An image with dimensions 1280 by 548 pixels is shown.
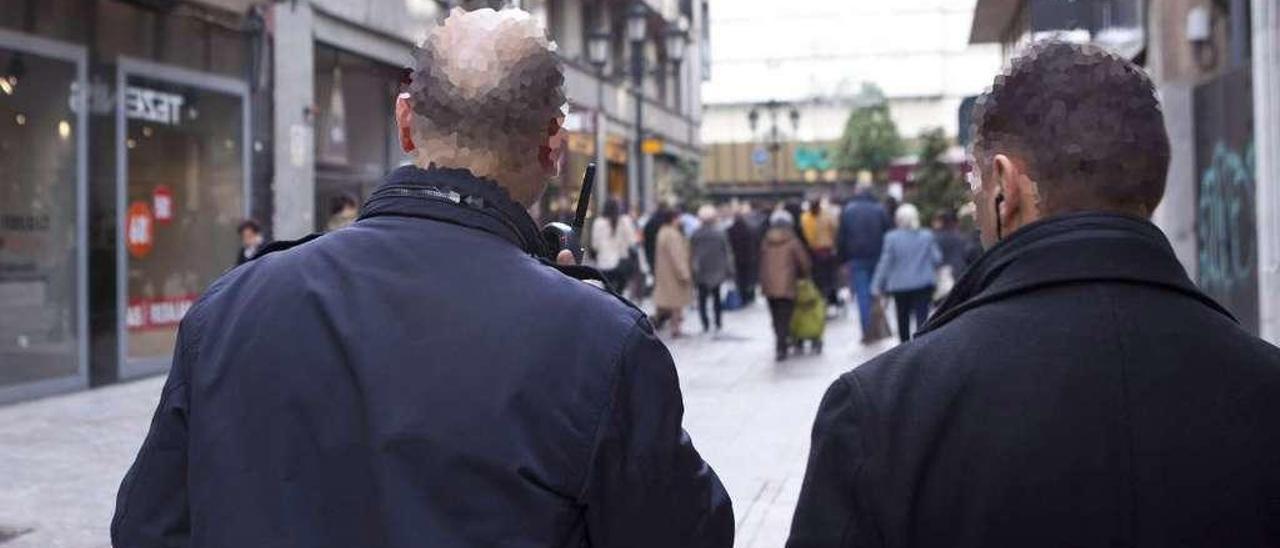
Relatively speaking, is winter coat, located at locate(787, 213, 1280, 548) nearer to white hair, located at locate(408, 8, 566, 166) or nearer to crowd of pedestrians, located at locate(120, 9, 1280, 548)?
crowd of pedestrians, located at locate(120, 9, 1280, 548)

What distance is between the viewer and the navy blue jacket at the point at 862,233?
55.7ft

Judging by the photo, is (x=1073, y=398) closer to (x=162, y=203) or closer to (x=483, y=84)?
(x=483, y=84)

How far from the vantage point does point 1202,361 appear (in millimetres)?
1836

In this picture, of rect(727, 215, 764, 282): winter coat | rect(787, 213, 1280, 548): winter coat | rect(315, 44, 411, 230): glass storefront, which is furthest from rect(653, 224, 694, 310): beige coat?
rect(787, 213, 1280, 548): winter coat

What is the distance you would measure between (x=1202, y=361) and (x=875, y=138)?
55.1 metres

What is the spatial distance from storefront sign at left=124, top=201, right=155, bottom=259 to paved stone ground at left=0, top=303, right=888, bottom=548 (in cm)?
122

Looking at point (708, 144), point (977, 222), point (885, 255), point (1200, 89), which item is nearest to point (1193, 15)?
point (1200, 89)

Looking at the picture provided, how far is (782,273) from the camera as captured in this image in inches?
604

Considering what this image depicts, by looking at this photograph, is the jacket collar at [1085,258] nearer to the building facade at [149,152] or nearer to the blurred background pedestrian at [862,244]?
the building facade at [149,152]

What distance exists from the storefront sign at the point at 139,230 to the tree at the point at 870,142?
139ft

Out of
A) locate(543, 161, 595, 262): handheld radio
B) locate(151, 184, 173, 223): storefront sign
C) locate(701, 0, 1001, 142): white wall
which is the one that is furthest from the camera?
locate(701, 0, 1001, 142): white wall

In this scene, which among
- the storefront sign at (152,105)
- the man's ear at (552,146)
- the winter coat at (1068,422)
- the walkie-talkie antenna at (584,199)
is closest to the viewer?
the winter coat at (1068,422)

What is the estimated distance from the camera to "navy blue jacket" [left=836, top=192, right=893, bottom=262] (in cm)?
1698

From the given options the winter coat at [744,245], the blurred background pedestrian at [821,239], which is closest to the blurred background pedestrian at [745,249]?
the winter coat at [744,245]
